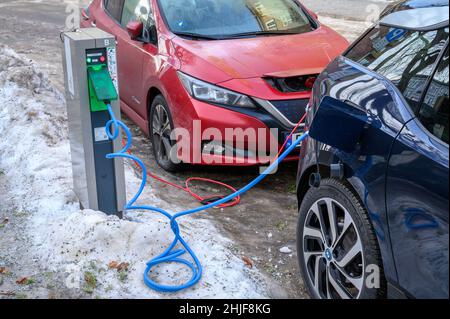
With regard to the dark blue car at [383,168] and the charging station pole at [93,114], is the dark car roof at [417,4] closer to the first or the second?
the dark blue car at [383,168]

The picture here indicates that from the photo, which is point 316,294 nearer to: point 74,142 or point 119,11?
point 74,142

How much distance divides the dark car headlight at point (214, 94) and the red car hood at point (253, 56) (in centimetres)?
6

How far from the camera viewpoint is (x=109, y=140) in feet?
12.5

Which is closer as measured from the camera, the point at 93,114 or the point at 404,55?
the point at 404,55

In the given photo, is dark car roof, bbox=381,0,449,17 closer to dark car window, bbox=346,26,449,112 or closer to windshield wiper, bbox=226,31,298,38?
dark car window, bbox=346,26,449,112

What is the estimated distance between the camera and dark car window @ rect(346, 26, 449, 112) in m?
2.78

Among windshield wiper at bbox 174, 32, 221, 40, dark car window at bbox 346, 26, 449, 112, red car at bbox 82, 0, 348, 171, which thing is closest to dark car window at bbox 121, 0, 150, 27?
red car at bbox 82, 0, 348, 171

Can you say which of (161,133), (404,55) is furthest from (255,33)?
(404,55)

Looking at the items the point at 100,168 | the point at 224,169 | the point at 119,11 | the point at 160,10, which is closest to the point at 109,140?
the point at 100,168

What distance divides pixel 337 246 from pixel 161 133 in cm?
278

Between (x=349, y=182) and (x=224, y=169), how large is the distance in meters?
2.76

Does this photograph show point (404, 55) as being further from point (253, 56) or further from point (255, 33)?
point (255, 33)

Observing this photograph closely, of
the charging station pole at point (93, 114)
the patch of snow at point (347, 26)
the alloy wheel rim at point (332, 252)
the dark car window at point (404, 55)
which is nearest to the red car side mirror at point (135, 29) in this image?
the charging station pole at point (93, 114)

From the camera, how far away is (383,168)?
2697 mm
